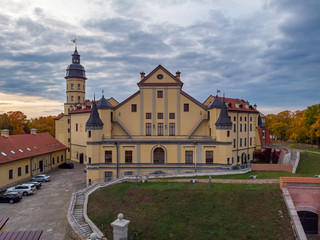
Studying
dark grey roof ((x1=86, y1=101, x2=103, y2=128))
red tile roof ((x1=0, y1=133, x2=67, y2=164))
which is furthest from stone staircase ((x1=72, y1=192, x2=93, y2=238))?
red tile roof ((x1=0, y1=133, x2=67, y2=164))

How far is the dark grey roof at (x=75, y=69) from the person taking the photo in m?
56.2

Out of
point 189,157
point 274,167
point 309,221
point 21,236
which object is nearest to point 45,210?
point 21,236

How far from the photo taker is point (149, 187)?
23406 mm

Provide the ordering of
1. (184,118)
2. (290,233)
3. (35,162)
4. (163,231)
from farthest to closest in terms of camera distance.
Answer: (35,162)
(184,118)
(163,231)
(290,233)

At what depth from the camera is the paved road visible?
20.4 m

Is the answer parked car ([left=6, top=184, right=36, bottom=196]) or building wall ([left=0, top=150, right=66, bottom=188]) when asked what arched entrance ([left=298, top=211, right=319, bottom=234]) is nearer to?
parked car ([left=6, top=184, right=36, bottom=196])

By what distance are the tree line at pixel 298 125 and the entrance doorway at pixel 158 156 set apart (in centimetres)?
2753

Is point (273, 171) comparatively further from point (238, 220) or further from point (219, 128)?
point (238, 220)

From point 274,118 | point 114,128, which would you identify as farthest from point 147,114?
point 274,118

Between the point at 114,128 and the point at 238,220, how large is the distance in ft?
76.8

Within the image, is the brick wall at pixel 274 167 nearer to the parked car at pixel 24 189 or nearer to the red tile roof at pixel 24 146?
the parked car at pixel 24 189

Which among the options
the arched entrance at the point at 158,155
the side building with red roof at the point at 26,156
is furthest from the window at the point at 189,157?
the side building with red roof at the point at 26,156

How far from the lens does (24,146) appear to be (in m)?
38.5

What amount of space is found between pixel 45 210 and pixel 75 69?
4019 centimetres
